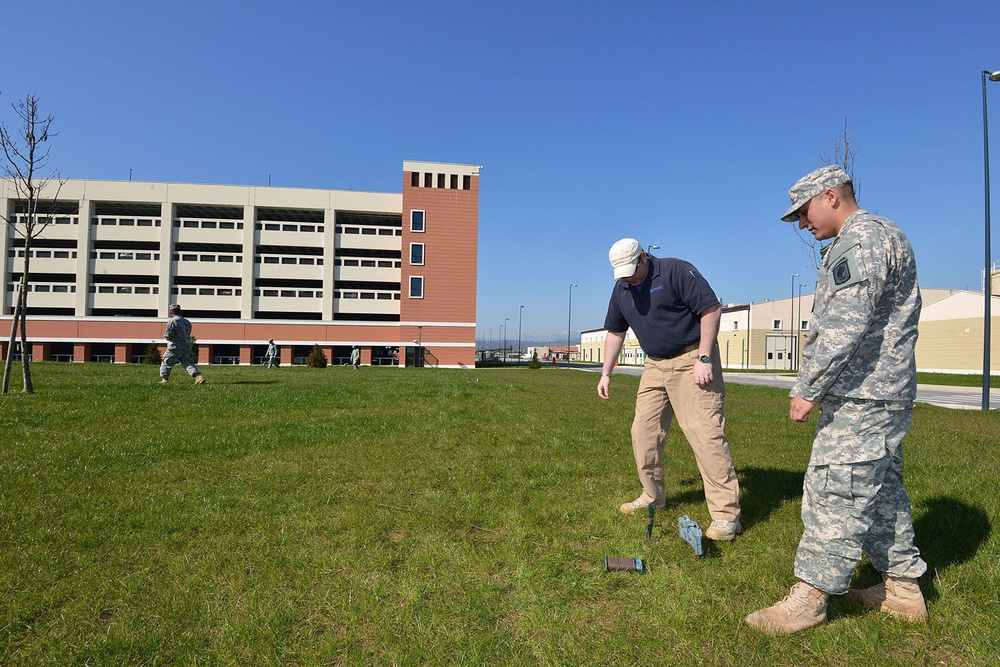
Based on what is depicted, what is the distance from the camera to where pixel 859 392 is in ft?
8.26

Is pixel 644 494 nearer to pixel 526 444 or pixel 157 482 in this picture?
pixel 526 444

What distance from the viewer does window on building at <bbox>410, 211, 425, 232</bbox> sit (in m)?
56.4

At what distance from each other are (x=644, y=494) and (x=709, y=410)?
93 centimetres

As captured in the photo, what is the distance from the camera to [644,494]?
14.1 feet

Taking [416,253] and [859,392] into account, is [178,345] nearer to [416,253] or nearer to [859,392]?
[859,392]

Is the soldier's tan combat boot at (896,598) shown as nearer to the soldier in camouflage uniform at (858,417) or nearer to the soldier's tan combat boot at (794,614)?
the soldier in camouflage uniform at (858,417)

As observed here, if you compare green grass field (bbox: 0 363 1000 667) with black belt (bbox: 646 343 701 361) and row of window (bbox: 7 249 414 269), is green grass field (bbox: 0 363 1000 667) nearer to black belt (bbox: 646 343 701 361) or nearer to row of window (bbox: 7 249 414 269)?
black belt (bbox: 646 343 701 361)

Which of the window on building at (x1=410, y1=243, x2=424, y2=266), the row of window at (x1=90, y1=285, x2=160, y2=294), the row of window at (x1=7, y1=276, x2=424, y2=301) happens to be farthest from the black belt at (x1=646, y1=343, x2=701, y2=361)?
the row of window at (x1=90, y1=285, x2=160, y2=294)

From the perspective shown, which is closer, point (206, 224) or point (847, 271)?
point (847, 271)

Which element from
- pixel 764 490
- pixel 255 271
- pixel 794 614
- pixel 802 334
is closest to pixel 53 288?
pixel 255 271

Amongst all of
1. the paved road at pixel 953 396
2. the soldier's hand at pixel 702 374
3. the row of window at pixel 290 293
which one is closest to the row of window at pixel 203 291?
the row of window at pixel 290 293

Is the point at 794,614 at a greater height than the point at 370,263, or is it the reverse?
the point at 370,263

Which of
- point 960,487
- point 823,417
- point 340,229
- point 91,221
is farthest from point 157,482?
point 91,221

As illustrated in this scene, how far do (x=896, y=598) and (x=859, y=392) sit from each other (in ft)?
3.56
